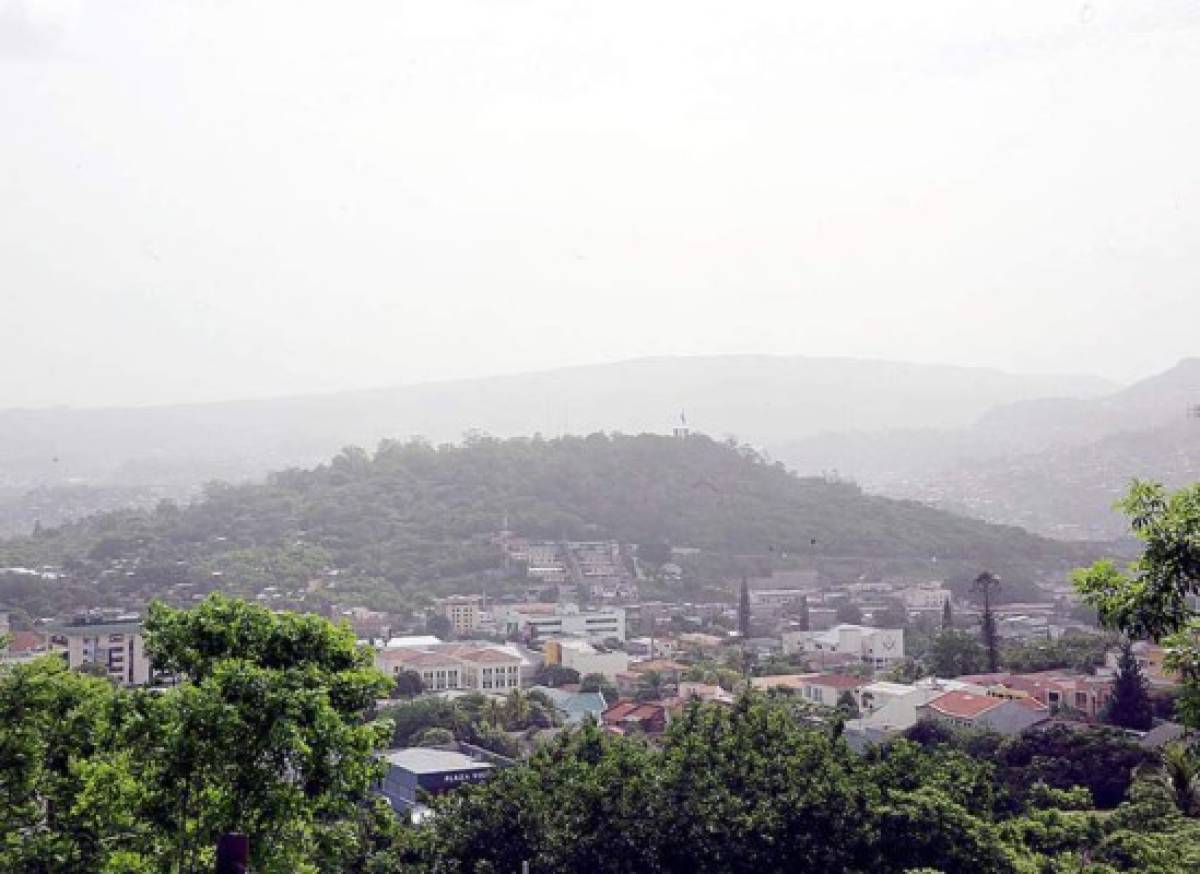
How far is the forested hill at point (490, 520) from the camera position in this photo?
5712cm

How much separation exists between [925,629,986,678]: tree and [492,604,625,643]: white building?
16.1 meters

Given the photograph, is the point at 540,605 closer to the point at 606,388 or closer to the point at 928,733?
the point at 928,733

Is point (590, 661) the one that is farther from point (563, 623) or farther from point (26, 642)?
point (26, 642)

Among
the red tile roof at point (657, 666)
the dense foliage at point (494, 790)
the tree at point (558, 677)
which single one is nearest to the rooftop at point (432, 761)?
the dense foliage at point (494, 790)

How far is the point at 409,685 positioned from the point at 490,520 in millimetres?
28991

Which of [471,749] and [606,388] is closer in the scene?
[471,749]

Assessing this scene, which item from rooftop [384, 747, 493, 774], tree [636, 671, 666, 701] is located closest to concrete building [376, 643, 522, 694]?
tree [636, 671, 666, 701]

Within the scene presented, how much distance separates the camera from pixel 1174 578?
543 cm

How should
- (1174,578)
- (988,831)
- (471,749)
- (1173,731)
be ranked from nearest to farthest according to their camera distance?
(1174,578) < (988,831) < (1173,731) < (471,749)

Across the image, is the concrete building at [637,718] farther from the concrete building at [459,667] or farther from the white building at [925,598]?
the white building at [925,598]

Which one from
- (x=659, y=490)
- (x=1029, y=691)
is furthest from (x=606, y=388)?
(x=1029, y=691)

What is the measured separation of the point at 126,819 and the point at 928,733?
17475 mm

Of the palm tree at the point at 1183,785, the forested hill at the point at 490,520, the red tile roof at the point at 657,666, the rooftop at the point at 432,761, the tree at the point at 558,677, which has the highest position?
the forested hill at the point at 490,520

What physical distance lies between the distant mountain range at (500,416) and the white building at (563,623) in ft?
297
